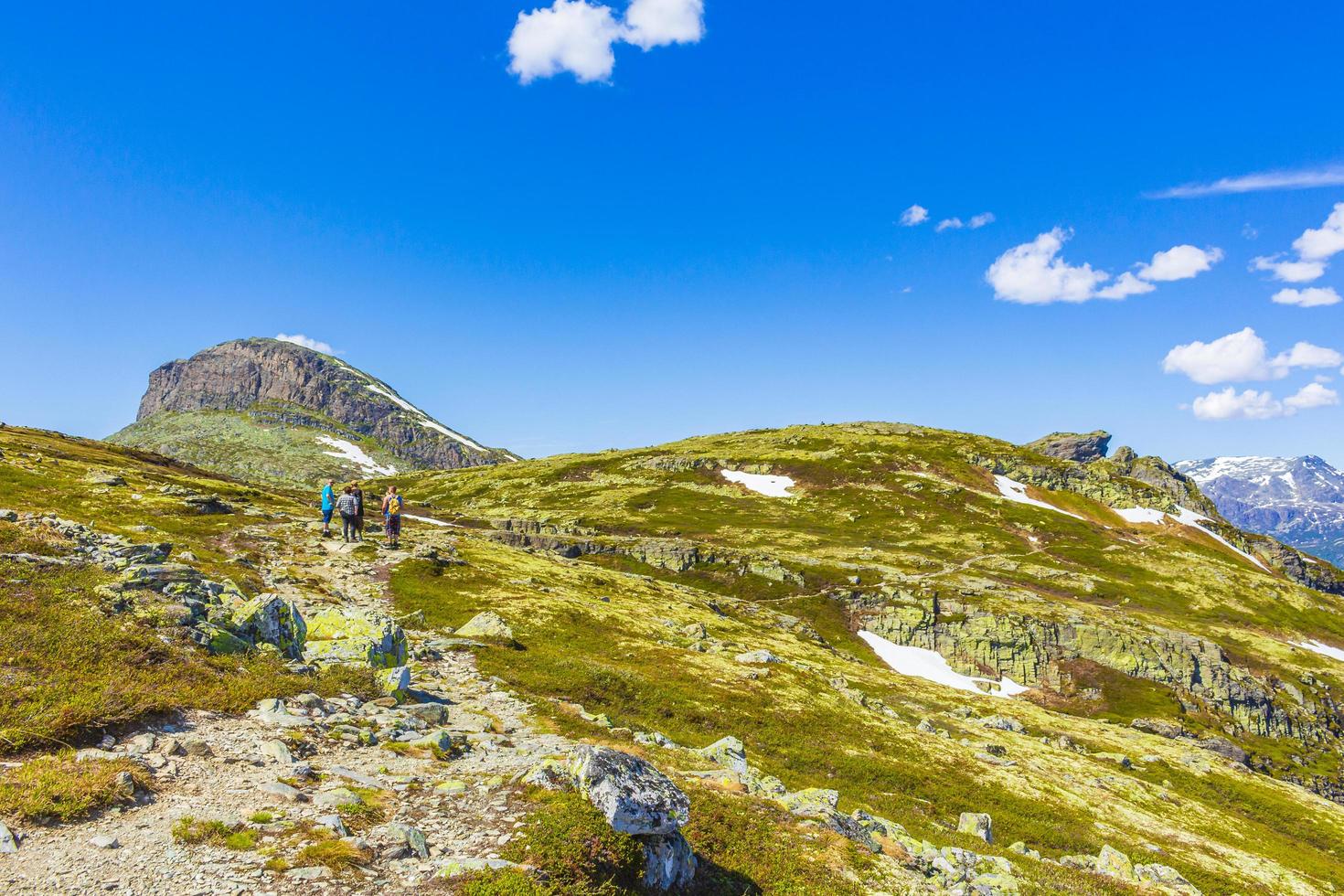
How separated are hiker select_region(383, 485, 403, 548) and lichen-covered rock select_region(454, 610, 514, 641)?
1475cm

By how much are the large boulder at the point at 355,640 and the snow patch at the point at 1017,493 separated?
174m

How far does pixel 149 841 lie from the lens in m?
10.6

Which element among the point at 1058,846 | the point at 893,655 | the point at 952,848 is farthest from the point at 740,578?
the point at 952,848

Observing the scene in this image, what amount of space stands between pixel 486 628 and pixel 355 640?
52.1 ft

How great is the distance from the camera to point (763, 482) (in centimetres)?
18725

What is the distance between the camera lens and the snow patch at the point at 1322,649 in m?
111

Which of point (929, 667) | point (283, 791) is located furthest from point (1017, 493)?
point (283, 791)

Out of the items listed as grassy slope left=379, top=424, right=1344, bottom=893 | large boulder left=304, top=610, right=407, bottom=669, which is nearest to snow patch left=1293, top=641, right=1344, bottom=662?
grassy slope left=379, top=424, right=1344, bottom=893

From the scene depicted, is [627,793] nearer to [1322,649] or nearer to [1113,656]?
[1113,656]

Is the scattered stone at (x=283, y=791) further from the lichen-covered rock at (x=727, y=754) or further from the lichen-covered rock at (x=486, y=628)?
the lichen-covered rock at (x=486, y=628)

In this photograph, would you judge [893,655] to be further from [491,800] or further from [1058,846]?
[491,800]

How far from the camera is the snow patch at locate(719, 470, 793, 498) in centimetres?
17925

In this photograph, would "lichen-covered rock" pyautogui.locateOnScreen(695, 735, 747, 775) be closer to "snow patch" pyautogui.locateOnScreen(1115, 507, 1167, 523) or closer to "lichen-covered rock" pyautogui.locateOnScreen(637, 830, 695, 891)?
"lichen-covered rock" pyautogui.locateOnScreen(637, 830, 695, 891)

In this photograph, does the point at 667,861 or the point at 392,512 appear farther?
the point at 392,512
